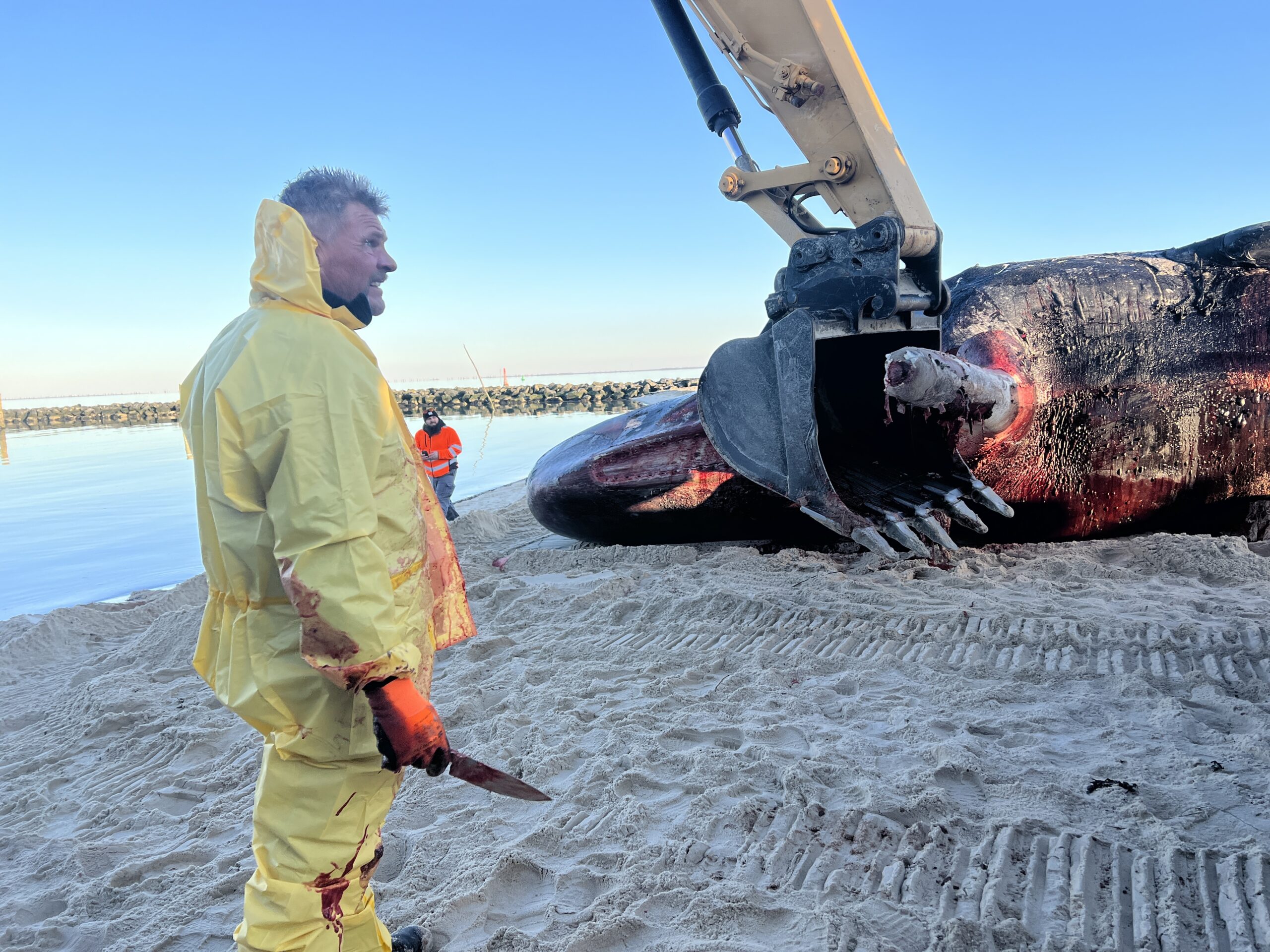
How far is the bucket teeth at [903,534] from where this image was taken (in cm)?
348

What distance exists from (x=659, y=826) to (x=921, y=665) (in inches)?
60.8

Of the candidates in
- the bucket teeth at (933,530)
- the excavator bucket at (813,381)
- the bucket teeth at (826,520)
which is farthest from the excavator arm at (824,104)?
the bucket teeth at (826,520)

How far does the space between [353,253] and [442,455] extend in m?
6.50

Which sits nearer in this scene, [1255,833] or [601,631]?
[1255,833]

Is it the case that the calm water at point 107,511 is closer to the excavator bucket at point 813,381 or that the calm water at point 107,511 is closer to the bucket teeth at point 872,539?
the excavator bucket at point 813,381

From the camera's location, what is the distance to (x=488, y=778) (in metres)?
1.66

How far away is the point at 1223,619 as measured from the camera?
11.5ft

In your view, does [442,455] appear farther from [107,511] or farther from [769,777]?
[769,777]

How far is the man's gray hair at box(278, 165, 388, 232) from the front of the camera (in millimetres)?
1826

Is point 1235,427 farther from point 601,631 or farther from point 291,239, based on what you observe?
point 291,239

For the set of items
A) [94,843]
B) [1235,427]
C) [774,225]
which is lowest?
[94,843]

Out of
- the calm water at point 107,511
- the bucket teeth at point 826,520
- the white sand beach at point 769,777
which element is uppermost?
the bucket teeth at point 826,520

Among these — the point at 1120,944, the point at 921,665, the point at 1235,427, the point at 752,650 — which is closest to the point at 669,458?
the point at 752,650

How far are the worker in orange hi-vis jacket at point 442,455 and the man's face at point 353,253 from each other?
6.25 meters
